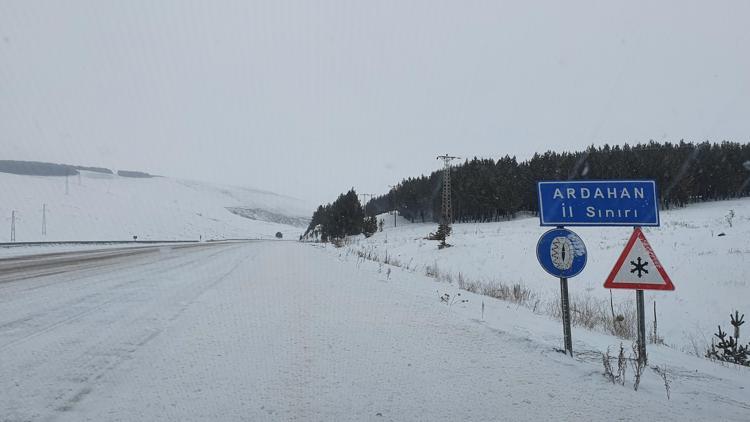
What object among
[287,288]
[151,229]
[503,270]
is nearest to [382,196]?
[151,229]

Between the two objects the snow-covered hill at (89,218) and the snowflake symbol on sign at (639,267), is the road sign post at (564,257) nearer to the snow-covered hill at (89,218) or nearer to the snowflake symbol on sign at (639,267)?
the snowflake symbol on sign at (639,267)

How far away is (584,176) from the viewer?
77.8 meters

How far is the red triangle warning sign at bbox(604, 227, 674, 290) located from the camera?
13.5 feet

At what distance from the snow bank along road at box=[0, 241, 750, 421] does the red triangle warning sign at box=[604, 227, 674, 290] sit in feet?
2.67

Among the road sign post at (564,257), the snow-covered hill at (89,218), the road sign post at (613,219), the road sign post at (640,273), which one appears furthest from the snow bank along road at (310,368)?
the snow-covered hill at (89,218)

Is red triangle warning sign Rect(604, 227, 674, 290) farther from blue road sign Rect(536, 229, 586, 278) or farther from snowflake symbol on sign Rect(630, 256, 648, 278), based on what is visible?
blue road sign Rect(536, 229, 586, 278)

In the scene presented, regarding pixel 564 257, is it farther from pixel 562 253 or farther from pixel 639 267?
pixel 639 267

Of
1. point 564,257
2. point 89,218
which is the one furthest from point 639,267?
point 89,218

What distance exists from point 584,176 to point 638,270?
81859 mm

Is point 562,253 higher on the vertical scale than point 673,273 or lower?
higher

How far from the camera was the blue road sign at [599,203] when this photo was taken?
14.1 feet

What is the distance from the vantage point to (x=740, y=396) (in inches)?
139

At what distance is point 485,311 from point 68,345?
5.52 metres

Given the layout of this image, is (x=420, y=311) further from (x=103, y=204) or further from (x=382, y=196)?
(x=382, y=196)
